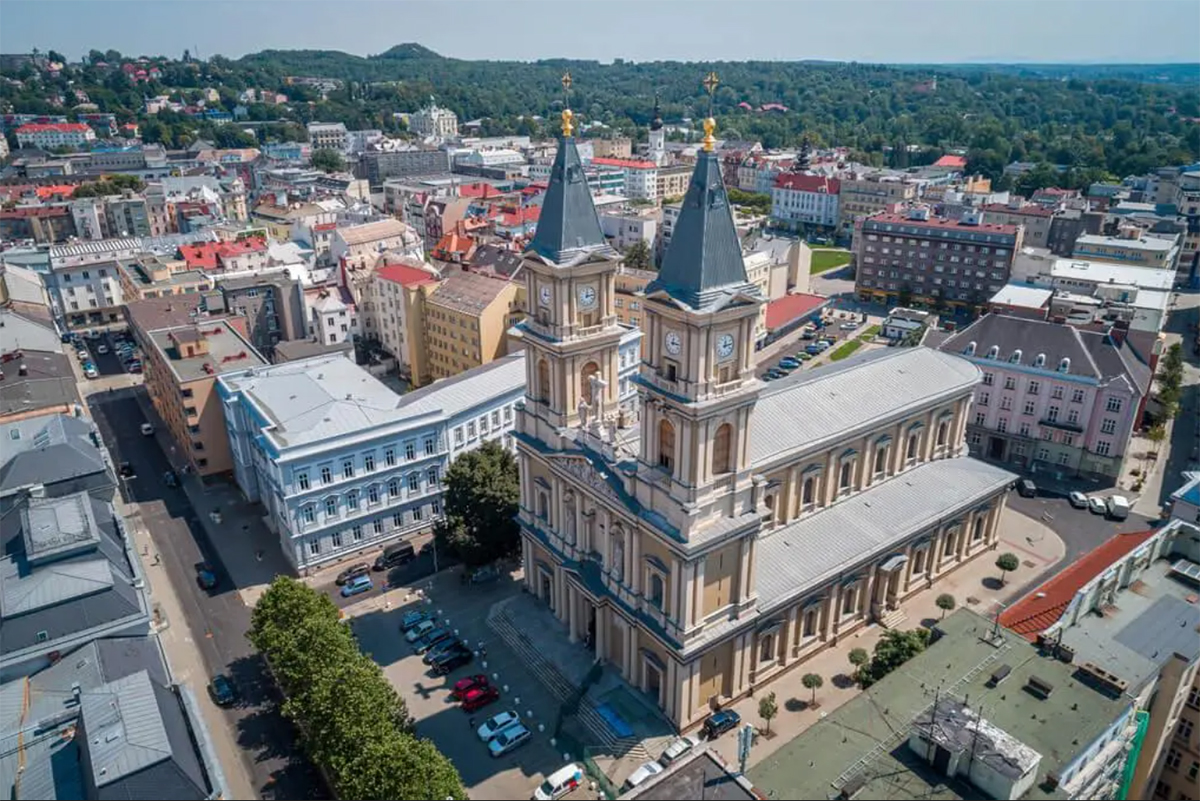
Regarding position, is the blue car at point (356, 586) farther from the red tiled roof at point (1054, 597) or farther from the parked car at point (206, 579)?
the red tiled roof at point (1054, 597)

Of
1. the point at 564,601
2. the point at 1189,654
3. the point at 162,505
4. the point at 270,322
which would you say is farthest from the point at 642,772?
the point at 270,322

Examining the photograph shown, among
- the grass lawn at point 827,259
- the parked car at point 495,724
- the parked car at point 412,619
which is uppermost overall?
the grass lawn at point 827,259

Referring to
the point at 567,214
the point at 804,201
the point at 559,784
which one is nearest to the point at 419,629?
the point at 559,784

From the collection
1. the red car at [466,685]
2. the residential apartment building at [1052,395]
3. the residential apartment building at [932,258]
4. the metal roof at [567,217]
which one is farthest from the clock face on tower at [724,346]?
the residential apartment building at [932,258]

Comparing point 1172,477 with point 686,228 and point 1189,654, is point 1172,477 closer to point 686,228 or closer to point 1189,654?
point 1189,654

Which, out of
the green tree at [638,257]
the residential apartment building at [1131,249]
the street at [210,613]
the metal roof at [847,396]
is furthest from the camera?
the green tree at [638,257]

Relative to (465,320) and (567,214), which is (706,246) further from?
(465,320)

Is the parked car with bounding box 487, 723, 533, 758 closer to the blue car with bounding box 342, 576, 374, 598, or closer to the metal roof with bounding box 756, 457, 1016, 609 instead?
the metal roof with bounding box 756, 457, 1016, 609

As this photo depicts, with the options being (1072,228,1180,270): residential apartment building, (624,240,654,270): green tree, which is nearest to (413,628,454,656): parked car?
(624,240,654,270): green tree
